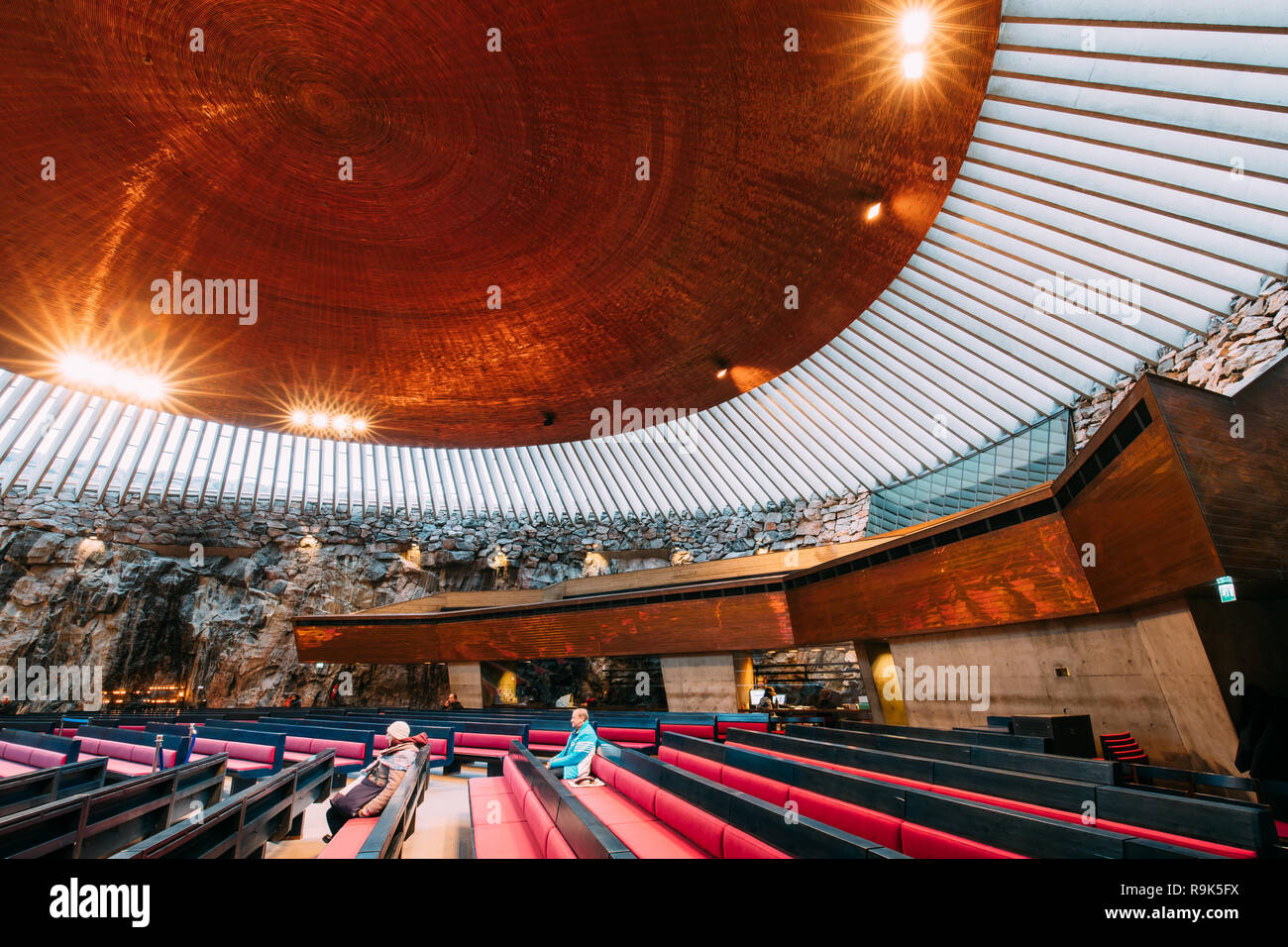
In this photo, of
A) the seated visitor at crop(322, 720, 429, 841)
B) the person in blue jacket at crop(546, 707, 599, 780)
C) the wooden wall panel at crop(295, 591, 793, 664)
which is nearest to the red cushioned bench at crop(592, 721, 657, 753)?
the person in blue jacket at crop(546, 707, 599, 780)

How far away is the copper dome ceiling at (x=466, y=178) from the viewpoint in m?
5.75

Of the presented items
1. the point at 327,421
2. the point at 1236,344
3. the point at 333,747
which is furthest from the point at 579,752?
the point at 1236,344

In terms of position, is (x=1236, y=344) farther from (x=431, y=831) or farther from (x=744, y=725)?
(x=431, y=831)

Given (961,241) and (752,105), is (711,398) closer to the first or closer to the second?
(961,241)

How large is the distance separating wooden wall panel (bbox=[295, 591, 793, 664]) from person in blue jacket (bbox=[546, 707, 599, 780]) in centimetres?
1024

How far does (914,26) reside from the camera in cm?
557

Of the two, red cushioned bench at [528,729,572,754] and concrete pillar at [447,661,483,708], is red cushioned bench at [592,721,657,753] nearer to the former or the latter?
red cushioned bench at [528,729,572,754]

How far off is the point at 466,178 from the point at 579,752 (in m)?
7.03

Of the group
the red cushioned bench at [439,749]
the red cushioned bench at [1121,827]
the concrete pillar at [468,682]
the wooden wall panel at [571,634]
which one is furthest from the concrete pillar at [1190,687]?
the concrete pillar at [468,682]

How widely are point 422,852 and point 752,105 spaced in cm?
774

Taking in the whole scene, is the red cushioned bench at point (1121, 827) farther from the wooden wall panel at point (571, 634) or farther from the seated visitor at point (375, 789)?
the wooden wall panel at point (571, 634)

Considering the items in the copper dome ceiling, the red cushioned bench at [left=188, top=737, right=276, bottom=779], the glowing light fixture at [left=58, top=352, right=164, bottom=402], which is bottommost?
the red cushioned bench at [left=188, top=737, right=276, bottom=779]

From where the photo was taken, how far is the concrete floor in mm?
4781
